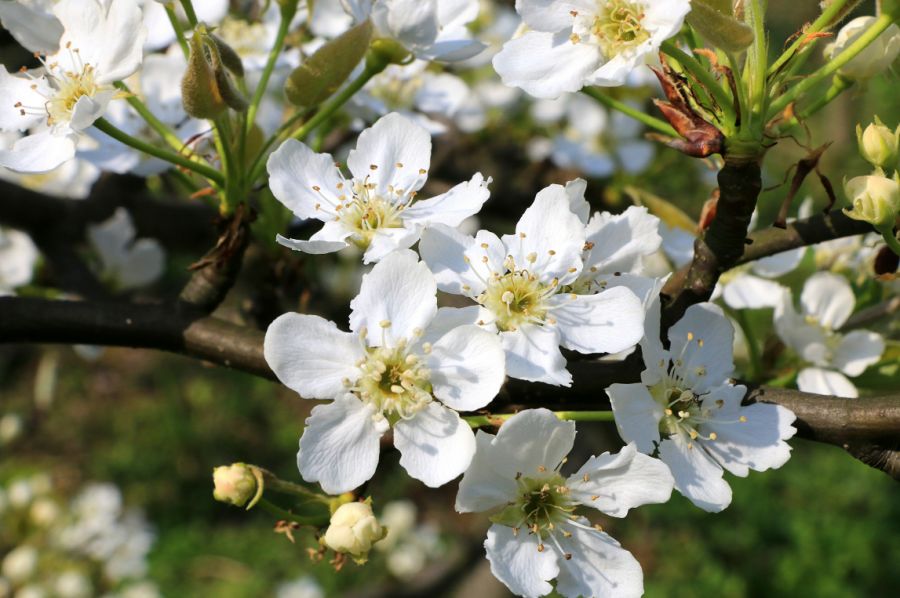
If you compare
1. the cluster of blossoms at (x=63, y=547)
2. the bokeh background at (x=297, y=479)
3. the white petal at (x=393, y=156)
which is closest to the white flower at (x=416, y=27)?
the white petal at (x=393, y=156)

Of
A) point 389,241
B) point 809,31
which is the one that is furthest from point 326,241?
point 809,31

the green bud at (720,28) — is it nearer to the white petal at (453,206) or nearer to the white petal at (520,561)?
the white petal at (453,206)

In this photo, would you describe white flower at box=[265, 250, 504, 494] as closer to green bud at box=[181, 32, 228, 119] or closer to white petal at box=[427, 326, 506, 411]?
white petal at box=[427, 326, 506, 411]

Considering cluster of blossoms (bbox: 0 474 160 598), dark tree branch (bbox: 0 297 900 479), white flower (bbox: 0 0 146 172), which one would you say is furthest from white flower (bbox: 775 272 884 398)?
cluster of blossoms (bbox: 0 474 160 598)

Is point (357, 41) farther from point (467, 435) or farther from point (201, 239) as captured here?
point (201, 239)

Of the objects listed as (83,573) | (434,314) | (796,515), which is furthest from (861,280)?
(796,515)

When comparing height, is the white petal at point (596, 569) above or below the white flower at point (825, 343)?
above
